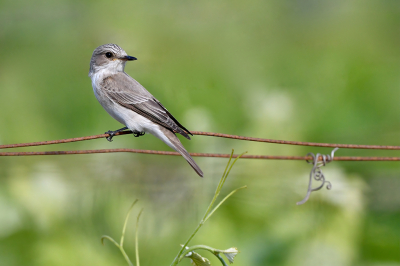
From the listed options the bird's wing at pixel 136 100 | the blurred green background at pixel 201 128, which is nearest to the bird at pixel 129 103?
the bird's wing at pixel 136 100

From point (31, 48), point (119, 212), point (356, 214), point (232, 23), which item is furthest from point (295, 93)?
point (31, 48)

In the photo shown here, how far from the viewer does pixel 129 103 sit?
2.92m

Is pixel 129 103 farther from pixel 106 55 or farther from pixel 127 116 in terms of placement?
pixel 106 55

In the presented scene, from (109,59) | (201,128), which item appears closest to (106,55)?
(109,59)

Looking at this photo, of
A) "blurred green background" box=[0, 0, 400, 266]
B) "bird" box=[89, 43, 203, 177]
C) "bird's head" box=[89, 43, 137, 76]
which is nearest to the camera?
"bird" box=[89, 43, 203, 177]

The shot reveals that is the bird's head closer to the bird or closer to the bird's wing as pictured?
the bird

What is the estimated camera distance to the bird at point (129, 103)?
278 centimetres

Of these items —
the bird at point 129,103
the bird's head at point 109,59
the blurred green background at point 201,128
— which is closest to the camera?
the bird at point 129,103

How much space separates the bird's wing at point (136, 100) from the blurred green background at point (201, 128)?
1.29 metres

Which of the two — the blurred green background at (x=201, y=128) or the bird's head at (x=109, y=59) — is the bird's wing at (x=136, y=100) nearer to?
the bird's head at (x=109, y=59)

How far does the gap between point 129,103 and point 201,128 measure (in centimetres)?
172

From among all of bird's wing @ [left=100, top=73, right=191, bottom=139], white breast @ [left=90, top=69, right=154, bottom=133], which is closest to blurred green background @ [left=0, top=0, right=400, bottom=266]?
white breast @ [left=90, top=69, right=154, bottom=133]

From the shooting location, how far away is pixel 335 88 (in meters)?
5.60

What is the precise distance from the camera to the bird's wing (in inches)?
110
